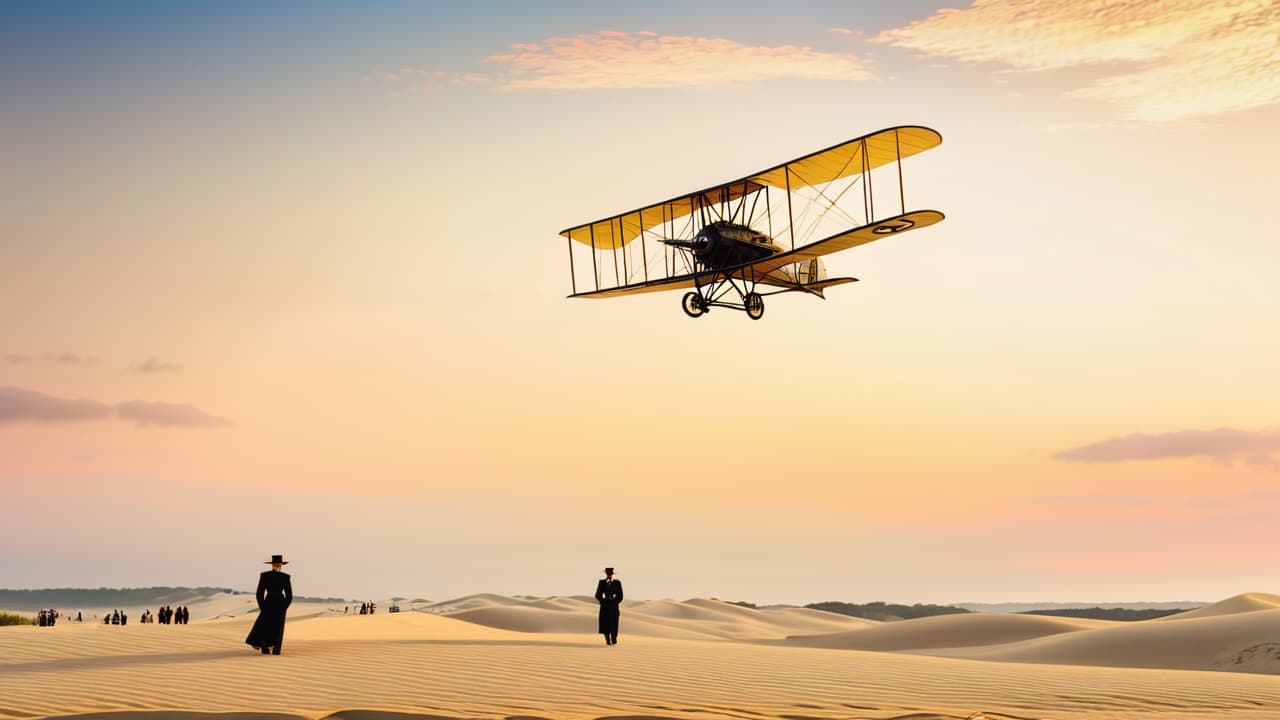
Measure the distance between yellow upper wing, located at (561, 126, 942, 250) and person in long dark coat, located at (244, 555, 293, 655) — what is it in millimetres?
15208

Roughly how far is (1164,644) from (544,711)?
82.2 ft

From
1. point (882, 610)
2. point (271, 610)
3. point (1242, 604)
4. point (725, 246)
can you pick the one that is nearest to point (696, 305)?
point (725, 246)

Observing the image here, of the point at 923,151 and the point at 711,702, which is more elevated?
the point at 923,151

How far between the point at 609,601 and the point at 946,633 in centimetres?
2766

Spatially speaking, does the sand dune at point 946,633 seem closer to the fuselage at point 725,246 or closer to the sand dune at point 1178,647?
the sand dune at point 1178,647

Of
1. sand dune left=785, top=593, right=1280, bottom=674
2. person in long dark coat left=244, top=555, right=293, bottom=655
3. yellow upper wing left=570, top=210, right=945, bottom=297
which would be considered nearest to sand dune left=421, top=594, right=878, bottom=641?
sand dune left=785, top=593, right=1280, bottom=674

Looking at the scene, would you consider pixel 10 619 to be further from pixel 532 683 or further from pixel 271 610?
pixel 532 683

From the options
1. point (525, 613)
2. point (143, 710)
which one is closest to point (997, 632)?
point (525, 613)

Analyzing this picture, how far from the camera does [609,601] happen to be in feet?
63.4

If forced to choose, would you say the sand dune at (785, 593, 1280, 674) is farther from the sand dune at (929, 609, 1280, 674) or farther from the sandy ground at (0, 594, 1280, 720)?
the sandy ground at (0, 594, 1280, 720)

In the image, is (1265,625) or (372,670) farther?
(1265,625)

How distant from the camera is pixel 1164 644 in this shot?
1185 inches

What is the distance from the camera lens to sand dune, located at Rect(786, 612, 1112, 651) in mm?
41188

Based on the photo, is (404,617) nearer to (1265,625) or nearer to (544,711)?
(544,711)
